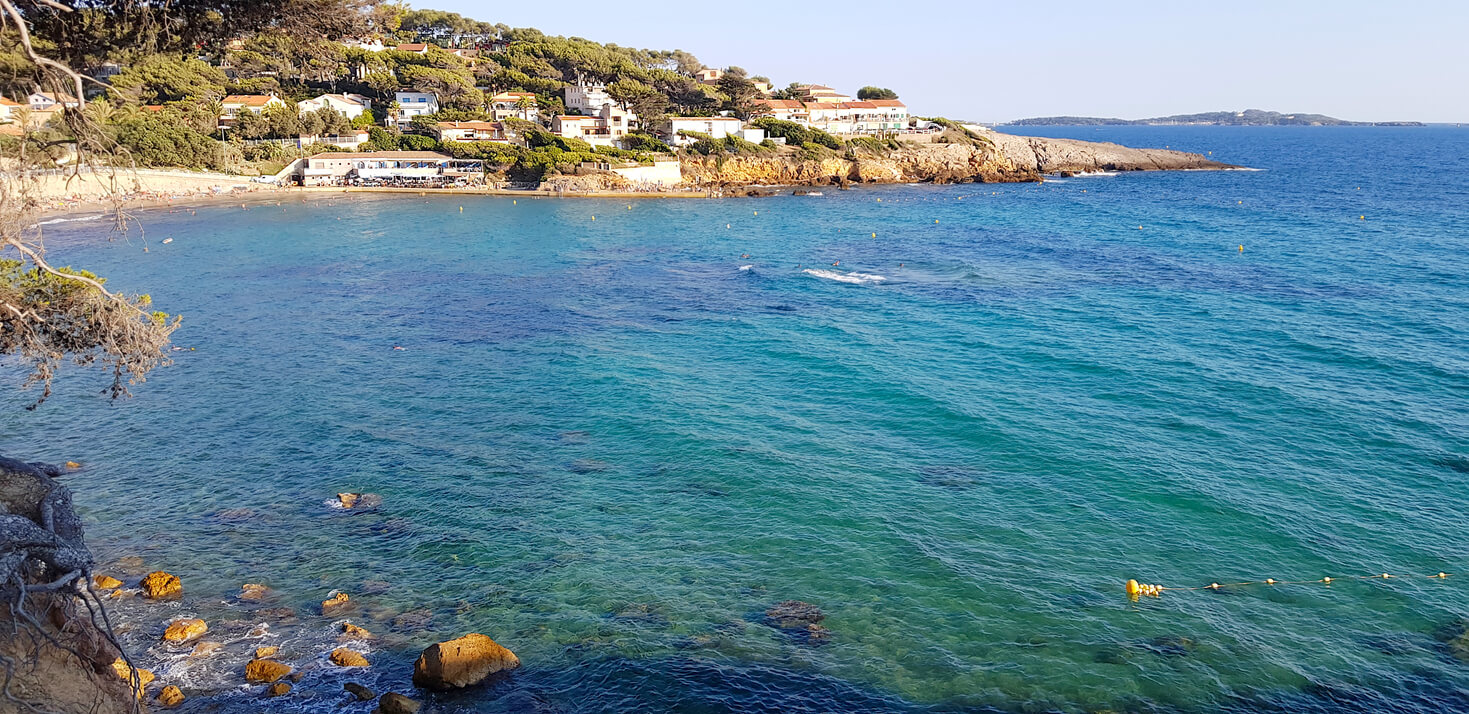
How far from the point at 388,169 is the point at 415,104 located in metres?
20.7

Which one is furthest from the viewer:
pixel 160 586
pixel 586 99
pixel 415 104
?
pixel 586 99

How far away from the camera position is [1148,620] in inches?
738

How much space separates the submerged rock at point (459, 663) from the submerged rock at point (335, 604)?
3.11 meters

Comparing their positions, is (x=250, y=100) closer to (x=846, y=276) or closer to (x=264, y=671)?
(x=846, y=276)

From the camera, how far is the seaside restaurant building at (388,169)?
97.4 meters

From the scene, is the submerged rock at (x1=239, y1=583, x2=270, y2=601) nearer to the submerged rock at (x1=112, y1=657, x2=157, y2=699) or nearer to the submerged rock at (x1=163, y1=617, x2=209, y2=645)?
the submerged rock at (x1=163, y1=617, x2=209, y2=645)

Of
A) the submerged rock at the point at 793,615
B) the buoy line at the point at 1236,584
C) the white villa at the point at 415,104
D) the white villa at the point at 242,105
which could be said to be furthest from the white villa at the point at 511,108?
the buoy line at the point at 1236,584

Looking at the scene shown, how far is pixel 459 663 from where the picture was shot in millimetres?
16094

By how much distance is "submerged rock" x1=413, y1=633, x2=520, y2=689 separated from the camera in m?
15.9

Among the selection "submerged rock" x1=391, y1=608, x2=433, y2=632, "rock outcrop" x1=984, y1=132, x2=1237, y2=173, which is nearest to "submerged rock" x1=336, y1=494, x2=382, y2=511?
"submerged rock" x1=391, y1=608, x2=433, y2=632

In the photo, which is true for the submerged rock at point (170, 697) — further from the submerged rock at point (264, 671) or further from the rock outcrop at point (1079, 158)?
the rock outcrop at point (1079, 158)

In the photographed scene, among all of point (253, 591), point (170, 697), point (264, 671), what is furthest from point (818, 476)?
point (170, 697)

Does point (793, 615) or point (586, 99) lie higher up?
point (586, 99)

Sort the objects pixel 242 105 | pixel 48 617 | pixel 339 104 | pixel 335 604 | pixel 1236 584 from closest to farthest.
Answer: pixel 48 617
pixel 335 604
pixel 1236 584
pixel 242 105
pixel 339 104
